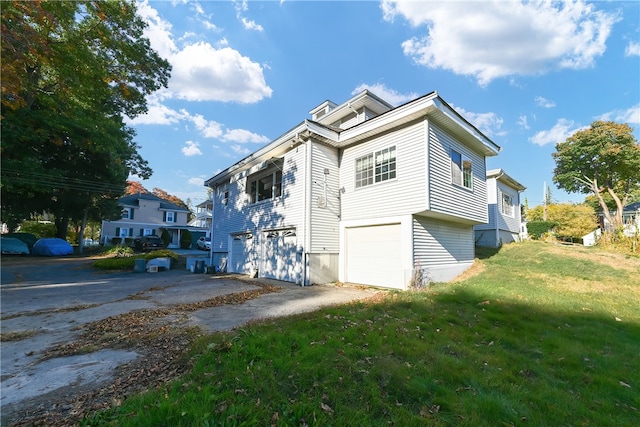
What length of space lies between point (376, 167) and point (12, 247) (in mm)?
29075

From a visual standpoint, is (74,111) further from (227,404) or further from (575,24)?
(575,24)

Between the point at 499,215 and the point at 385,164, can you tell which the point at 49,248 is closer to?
the point at 385,164

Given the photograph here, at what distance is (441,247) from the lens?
976 cm

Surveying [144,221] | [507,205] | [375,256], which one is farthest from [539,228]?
[144,221]

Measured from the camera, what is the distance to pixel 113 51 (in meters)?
11.5

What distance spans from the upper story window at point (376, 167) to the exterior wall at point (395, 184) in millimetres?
175

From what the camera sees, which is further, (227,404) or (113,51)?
(113,51)

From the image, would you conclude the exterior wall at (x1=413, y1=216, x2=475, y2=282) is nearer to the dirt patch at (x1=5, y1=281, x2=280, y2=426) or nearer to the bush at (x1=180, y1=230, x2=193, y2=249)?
the dirt patch at (x1=5, y1=281, x2=280, y2=426)

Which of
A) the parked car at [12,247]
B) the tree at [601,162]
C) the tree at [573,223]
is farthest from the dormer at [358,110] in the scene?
the parked car at [12,247]

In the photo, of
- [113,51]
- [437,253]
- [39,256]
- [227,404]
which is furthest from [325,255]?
[39,256]

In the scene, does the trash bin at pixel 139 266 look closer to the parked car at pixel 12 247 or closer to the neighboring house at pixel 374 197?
the neighboring house at pixel 374 197

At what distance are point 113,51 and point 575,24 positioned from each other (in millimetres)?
17944

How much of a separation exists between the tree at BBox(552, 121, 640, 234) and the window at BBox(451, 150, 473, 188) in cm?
1947

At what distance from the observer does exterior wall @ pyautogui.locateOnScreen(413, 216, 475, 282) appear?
28.7 feet
